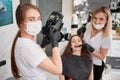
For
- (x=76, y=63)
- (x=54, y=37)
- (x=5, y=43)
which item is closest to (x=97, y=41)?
(x=76, y=63)

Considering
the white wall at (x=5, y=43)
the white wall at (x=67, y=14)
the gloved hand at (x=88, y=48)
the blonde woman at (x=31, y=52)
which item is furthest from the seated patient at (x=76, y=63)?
the white wall at (x=67, y=14)

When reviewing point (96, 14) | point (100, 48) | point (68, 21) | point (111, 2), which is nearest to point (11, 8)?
point (96, 14)

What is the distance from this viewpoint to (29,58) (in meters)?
1.02

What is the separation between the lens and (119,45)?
2926 mm

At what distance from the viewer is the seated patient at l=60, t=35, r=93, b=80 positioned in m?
1.73

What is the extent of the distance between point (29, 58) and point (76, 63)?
829 mm

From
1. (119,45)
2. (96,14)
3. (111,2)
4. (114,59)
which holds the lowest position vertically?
(114,59)

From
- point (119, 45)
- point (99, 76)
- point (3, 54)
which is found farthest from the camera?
point (119, 45)

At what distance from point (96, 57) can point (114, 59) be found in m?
1.36

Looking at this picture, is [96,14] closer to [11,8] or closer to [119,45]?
[11,8]

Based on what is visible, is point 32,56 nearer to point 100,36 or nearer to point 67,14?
point 100,36

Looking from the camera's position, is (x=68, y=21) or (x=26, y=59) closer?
(x=26, y=59)

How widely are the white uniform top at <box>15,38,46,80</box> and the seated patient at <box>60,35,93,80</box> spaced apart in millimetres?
680

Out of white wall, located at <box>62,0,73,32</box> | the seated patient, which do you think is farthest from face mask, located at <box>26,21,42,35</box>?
white wall, located at <box>62,0,73,32</box>
